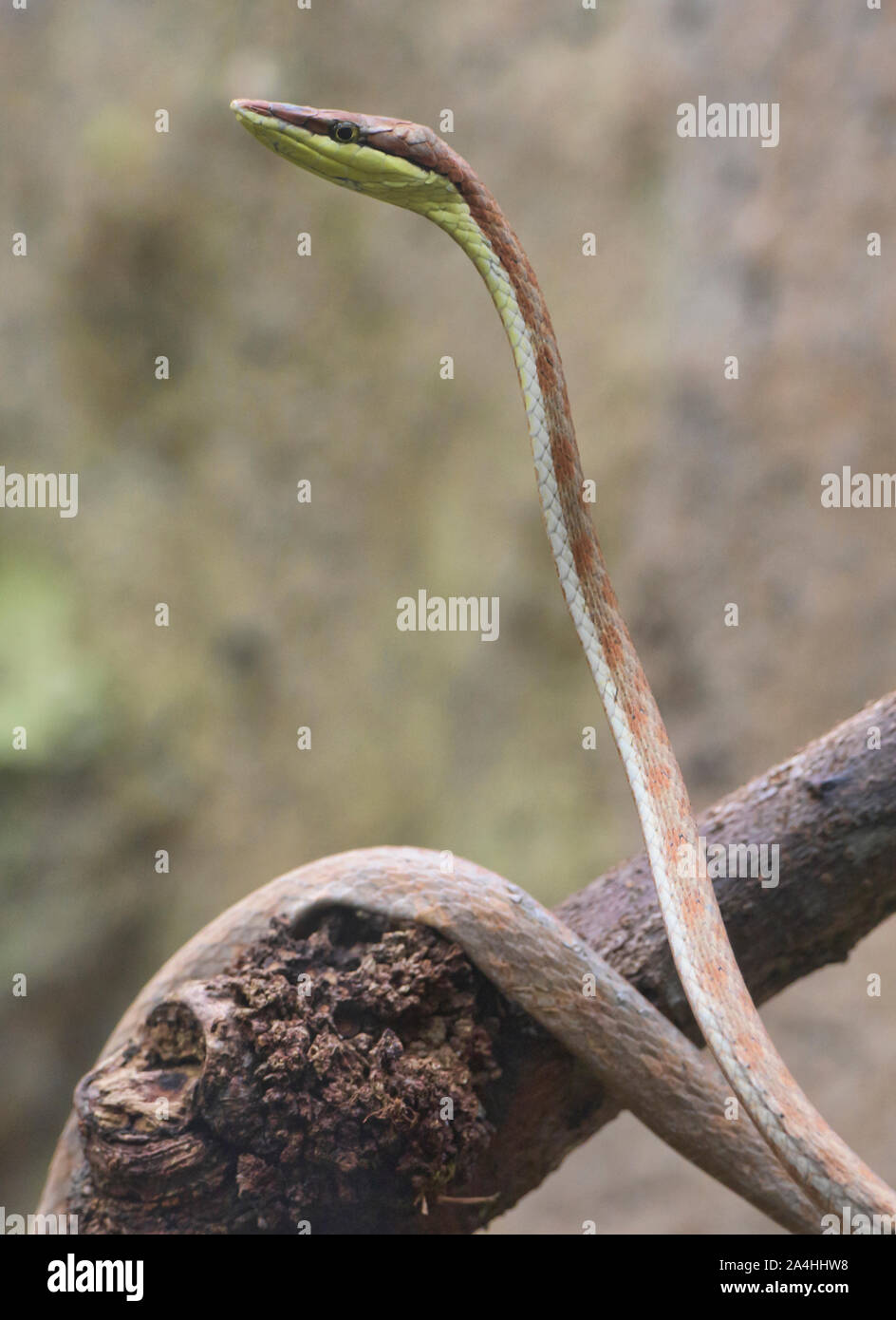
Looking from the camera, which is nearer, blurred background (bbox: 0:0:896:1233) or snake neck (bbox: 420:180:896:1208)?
snake neck (bbox: 420:180:896:1208)

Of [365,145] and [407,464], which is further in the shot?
[407,464]

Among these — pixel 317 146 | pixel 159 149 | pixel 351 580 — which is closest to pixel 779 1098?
pixel 317 146

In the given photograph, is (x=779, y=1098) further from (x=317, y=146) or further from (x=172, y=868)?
(x=172, y=868)

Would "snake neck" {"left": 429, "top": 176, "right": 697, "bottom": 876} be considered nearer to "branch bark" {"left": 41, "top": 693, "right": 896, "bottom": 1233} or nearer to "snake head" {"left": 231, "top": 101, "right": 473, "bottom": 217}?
"snake head" {"left": 231, "top": 101, "right": 473, "bottom": 217}

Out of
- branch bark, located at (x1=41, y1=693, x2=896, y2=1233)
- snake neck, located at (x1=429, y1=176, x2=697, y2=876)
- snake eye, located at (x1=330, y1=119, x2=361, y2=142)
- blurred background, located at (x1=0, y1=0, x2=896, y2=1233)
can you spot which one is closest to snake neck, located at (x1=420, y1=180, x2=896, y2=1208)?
snake neck, located at (x1=429, y1=176, x2=697, y2=876)

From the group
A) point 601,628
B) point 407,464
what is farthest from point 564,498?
point 407,464

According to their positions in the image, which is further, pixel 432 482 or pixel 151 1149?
pixel 432 482

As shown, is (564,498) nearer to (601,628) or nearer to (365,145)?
(601,628)
